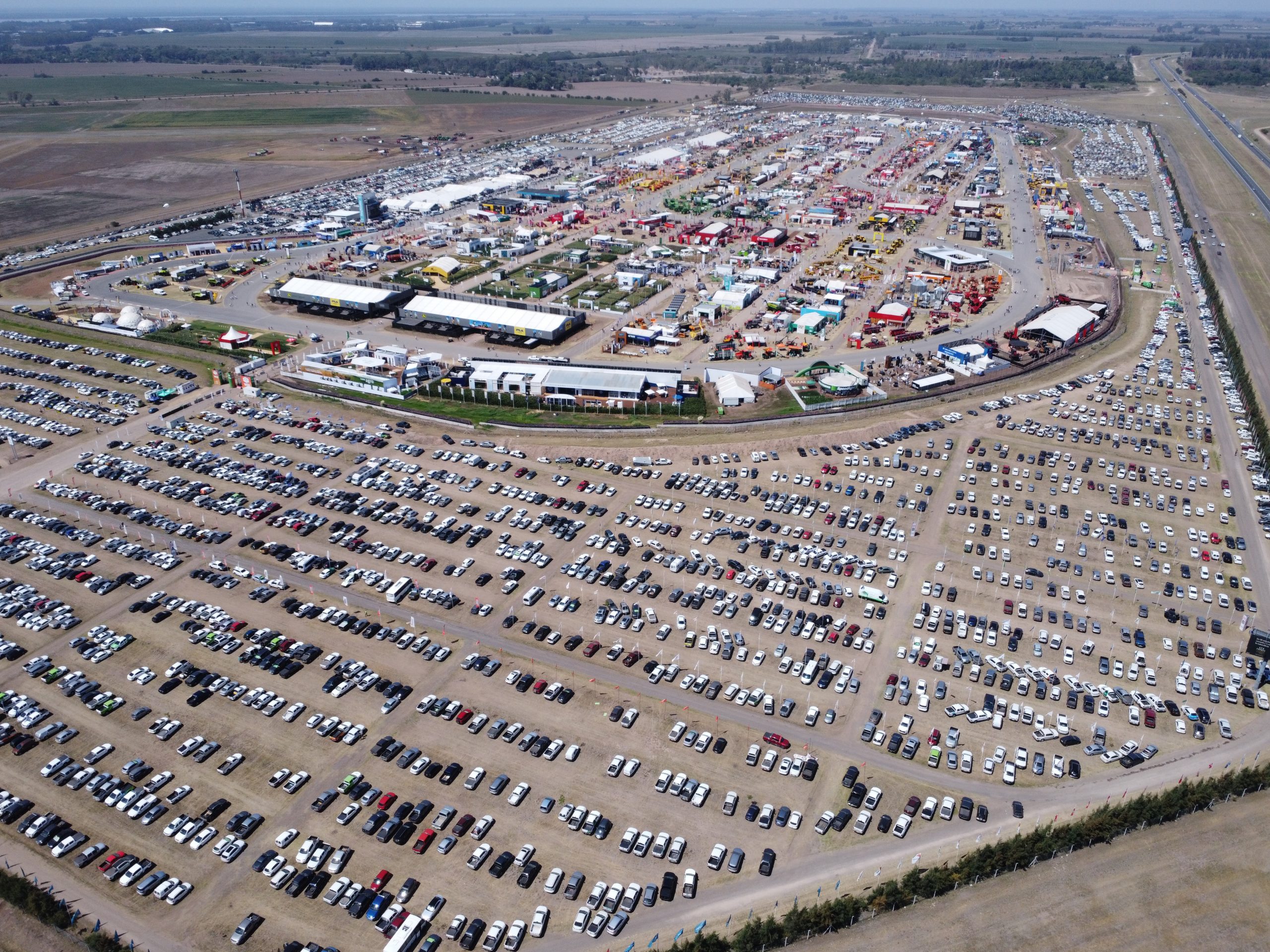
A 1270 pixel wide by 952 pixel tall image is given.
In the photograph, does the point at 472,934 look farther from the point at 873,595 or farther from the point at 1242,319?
the point at 1242,319

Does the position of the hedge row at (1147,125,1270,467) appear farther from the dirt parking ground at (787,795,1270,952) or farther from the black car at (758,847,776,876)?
the black car at (758,847,776,876)

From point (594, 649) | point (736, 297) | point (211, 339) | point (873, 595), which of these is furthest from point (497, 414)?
point (873, 595)

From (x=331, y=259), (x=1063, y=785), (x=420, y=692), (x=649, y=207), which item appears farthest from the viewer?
(x=649, y=207)

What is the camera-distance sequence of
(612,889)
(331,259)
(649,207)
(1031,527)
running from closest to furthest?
1. (612,889)
2. (1031,527)
3. (331,259)
4. (649,207)

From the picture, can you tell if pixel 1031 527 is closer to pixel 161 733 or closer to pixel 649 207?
pixel 161 733

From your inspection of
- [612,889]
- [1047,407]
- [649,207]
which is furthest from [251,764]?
[649,207]

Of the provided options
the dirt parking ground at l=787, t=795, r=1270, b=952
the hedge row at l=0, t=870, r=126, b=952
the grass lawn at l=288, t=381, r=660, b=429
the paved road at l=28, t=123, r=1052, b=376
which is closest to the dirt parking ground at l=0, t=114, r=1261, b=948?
the hedge row at l=0, t=870, r=126, b=952
